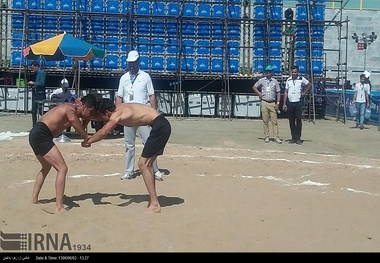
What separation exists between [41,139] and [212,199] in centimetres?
248

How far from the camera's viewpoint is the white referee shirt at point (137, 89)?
29.5ft

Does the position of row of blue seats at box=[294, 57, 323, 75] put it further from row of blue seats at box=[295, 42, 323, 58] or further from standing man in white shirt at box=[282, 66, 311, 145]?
standing man in white shirt at box=[282, 66, 311, 145]

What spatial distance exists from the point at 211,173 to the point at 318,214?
9.92 feet

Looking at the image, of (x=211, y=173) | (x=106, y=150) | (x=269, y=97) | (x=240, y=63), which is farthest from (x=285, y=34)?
(x=211, y=173)

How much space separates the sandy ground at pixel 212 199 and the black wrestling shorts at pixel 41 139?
2.46 feet

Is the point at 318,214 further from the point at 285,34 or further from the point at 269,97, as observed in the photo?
the point at 285,34

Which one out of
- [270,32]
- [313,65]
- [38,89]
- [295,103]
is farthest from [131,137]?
[313,65]

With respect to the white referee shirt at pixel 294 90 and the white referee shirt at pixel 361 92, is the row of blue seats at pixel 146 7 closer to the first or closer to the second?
the white referee shirt at pixel 361 92

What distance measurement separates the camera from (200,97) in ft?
76.6

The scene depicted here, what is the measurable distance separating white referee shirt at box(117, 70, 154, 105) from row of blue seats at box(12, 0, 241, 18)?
14977 mm

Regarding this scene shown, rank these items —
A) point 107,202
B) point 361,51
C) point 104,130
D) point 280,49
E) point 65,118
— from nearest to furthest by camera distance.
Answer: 1. point 104,130
2. point 65,118
3. point 107,202
4. point 280,49
5. point 361,51

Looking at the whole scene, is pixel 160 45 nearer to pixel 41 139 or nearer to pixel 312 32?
pixel 312 32

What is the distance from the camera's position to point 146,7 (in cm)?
2369

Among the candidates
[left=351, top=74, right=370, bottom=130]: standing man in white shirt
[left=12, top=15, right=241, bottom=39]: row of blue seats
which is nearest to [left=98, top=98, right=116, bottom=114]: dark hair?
[left=351, top=74, right=370, bottom=130]: standing man in white shirt
